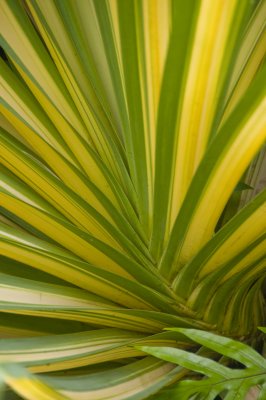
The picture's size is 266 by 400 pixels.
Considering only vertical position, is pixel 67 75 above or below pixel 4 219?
above

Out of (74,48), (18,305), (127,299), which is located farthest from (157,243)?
(74,48)

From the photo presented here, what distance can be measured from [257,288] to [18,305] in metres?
0.32

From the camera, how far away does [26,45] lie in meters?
0.65

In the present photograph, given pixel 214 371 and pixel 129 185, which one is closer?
pixel 214 371

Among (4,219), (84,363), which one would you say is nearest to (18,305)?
(84,363)

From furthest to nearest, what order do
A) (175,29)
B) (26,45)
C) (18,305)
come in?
1. (26,45)
2. (18,305)
3. (175,29)

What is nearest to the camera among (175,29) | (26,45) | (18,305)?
(175,29)

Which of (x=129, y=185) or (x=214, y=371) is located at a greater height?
(x=129, y=185)

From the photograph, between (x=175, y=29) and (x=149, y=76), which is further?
(x=149, y=76)

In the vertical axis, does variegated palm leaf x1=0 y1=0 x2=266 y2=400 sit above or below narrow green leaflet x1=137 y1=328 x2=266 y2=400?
above

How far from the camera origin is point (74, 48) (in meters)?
0.69

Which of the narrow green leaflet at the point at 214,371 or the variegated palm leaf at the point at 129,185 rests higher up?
the variegated palm leaf at the point at 129,185

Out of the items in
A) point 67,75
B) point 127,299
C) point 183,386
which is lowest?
point 183,386

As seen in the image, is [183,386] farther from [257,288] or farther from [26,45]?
[26,45]
